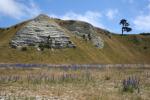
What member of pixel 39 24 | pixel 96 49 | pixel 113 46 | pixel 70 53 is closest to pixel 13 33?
pixel 39 24

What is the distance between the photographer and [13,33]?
92.9 metres

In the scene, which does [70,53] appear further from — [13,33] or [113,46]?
[113,46]

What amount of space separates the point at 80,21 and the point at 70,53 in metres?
26.9

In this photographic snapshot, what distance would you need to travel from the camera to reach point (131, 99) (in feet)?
52.0

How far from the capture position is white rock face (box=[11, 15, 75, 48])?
8688cm

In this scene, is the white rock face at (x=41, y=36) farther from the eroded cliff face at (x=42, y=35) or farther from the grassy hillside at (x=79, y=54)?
the grassy hillside at (x=79, y=54)

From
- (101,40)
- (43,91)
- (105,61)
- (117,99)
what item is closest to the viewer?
(117,99)

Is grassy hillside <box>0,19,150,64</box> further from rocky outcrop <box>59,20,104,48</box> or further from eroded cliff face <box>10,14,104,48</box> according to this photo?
rocky outcrop <box>59,20,104,48</box>

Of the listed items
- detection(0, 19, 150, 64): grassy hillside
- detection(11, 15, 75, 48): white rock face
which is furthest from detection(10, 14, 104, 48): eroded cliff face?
detection(0, 19, 150, 64): grassy hillside

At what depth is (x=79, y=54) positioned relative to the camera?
8619 centimetres

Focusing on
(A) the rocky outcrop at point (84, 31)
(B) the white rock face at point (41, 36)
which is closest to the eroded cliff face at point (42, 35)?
(B) the white rock face at point (41, 36)

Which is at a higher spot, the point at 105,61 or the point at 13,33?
the point at 13,33

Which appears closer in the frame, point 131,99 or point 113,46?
point 131,99

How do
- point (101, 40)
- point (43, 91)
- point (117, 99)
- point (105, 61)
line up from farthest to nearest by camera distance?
1. point (101, 40)
2. point (105, 61)
3. point (43, 91)
4. point (117, 99)
